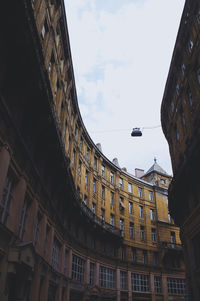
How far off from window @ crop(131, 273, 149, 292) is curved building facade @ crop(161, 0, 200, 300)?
16231 mm

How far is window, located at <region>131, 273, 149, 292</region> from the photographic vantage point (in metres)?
36.8

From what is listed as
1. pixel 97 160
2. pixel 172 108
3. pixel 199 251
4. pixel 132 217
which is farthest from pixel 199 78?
pixel 132 217

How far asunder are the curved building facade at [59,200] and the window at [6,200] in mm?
44

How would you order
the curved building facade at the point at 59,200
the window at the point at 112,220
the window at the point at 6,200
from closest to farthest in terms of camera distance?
the window at the point at 6,200
the curved building facade at the point at 59,200
the window at the point at 112,220

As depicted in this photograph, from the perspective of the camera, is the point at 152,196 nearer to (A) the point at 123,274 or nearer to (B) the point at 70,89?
(A) the point at 123,274

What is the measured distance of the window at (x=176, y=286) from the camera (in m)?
39.2

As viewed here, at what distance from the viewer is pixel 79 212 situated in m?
27.7

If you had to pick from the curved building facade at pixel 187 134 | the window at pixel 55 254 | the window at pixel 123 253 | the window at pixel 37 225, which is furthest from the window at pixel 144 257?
the window at pixel 37 225

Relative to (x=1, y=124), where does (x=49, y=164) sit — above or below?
above

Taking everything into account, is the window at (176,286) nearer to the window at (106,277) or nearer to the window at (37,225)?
the window at (106,277)

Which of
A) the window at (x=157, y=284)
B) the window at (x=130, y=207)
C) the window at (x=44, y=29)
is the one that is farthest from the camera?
the window at (x=130, y=207)

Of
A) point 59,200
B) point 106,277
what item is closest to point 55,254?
Result: point 59,200

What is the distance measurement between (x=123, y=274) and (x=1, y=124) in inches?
1236

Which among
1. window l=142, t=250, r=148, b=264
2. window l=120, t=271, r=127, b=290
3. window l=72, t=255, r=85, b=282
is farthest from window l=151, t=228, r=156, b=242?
window l=72, t=255, r=85, b=282
